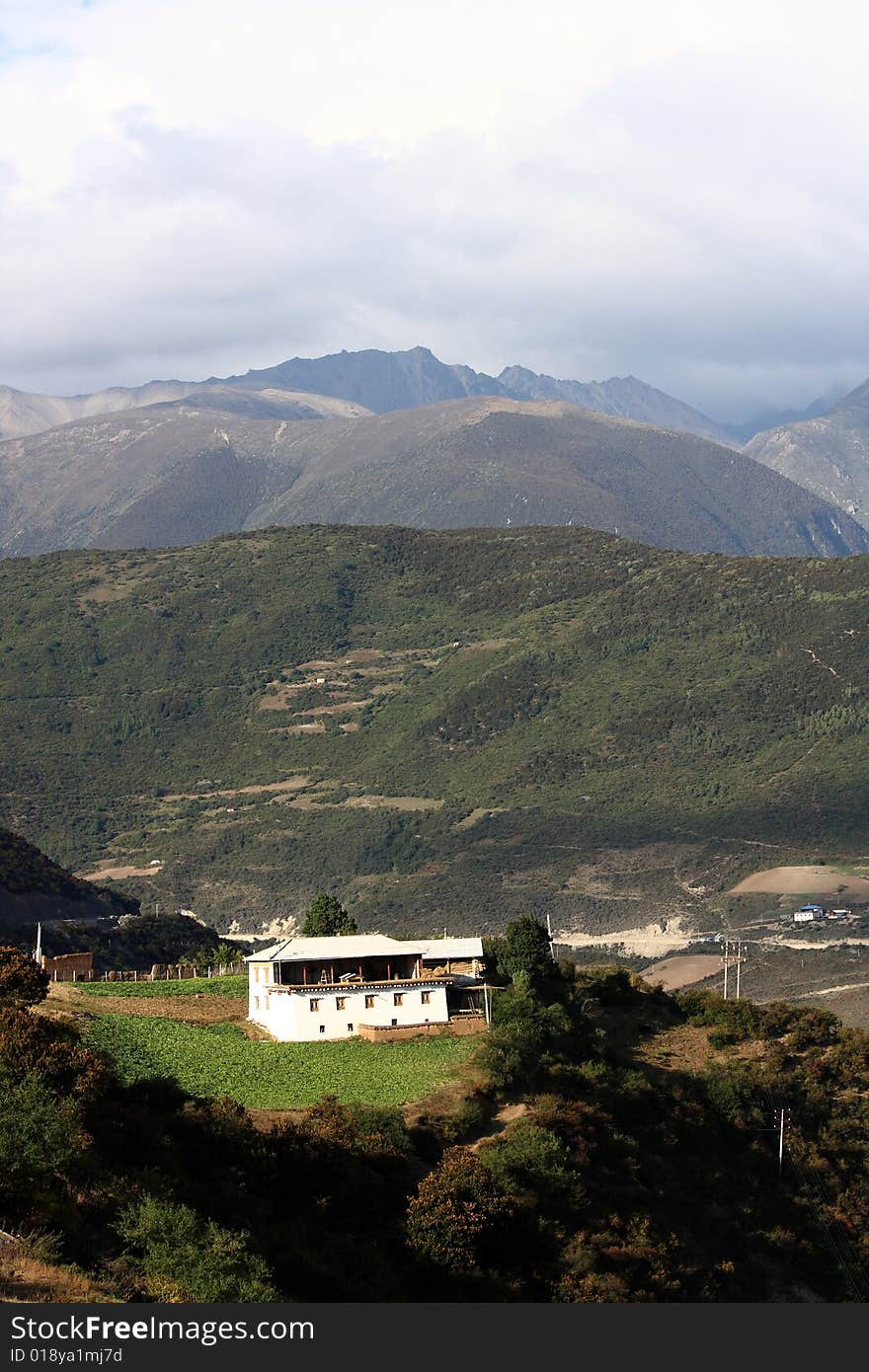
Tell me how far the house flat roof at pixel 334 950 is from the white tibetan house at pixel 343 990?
0.10 feet

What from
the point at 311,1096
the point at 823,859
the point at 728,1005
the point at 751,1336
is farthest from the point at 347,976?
the point at 823,859

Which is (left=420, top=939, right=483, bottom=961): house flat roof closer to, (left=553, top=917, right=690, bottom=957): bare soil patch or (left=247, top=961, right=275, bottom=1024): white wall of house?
(left=247, top=961, right=275, bottom=1024): white wall of house

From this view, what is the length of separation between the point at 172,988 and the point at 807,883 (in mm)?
114272

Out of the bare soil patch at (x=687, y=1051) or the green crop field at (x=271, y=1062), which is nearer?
the green crop field at (x=271, y=1062)

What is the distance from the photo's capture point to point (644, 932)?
6668 inches

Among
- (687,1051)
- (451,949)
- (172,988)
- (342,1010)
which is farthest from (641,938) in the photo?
(342,1010)

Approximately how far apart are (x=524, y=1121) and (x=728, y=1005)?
24467 mm

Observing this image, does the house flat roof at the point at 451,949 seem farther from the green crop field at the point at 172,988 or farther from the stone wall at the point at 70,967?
the stone wall at the point at 70,967

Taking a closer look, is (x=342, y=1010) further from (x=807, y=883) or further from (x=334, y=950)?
(x=807, y=883)

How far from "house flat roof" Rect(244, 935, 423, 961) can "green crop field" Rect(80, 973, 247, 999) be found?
10.7 ft

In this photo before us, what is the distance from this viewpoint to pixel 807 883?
176 m

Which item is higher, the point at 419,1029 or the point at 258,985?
the point at 258,985

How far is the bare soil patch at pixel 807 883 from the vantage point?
174 metres

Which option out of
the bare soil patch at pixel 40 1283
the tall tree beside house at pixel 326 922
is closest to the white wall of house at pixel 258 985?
the tall tree beside house at pixel 326 922
